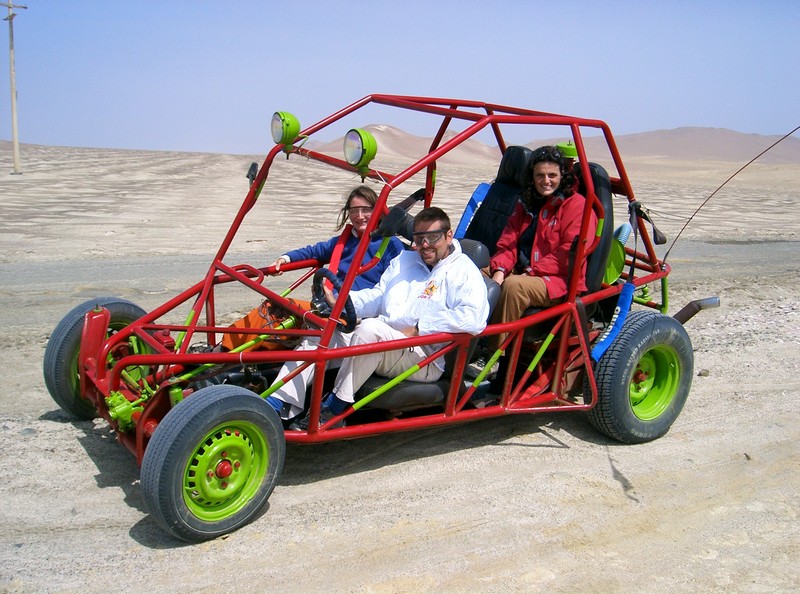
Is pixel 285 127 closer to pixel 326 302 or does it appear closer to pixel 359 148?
pixel 359 148

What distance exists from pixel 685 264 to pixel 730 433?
6.11m

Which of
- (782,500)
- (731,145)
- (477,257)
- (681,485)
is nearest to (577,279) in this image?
(477,257)

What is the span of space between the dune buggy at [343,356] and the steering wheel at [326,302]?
1 cm

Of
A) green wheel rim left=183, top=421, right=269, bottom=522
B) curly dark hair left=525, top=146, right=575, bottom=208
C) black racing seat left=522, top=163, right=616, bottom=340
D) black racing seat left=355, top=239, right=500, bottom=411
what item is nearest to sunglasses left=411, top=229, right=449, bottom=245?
black racing seat left=355, top=239, right=500, bottom=411

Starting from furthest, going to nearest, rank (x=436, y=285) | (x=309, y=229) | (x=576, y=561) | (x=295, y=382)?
1. (x=309, y=229)
2. (x=436, y=285)
3. (x=295, y=382)
4. (x=576, y=561)

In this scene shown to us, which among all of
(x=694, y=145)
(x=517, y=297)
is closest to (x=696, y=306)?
(x=517, y=297)

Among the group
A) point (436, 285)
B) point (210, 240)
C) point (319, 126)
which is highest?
point (319, 126)

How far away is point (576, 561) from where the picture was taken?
134 inches

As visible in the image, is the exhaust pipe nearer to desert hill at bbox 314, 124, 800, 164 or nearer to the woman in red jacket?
the woman in red jacket

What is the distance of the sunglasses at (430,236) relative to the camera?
407 cm

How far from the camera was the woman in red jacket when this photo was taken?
14.2 feet

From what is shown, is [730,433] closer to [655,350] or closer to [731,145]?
[655,350]

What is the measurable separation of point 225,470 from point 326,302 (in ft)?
3.91

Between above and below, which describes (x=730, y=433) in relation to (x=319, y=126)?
below
